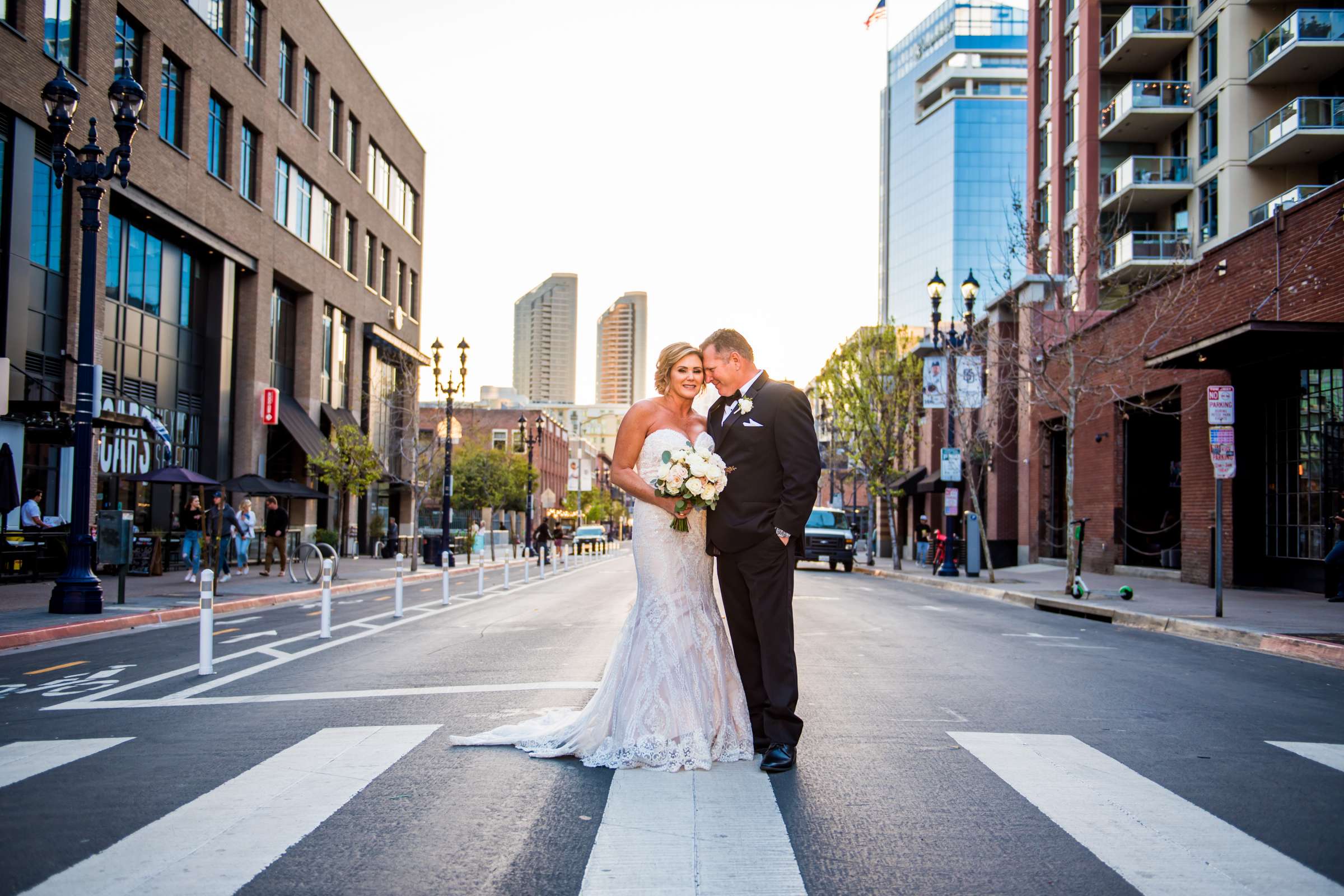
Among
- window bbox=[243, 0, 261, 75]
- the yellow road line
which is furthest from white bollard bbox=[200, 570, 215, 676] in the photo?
window bbox=[243, 0, 261, 75]

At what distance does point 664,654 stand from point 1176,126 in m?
39.7

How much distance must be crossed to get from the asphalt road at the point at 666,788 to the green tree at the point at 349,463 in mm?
23762

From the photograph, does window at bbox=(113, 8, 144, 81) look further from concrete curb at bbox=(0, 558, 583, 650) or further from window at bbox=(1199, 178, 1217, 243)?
window at bbox=(1199, 178, 1217, 243)

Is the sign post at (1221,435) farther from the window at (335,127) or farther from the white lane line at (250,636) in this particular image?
the window at (335,127)

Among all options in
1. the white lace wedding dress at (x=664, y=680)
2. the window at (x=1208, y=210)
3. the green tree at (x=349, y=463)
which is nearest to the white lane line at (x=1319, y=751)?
the white lace wedding dress at (x=664, y=680)

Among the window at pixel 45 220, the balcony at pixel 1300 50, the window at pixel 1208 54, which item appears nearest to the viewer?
the window at pixel 45 220

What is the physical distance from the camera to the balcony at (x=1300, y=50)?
3189cm

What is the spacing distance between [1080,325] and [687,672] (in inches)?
811

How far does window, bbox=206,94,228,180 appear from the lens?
31484mm

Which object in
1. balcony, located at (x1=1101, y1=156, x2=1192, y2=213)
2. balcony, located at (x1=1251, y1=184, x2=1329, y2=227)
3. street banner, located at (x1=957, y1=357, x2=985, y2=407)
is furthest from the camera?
balcony, located at (x1=1101, y1=156, x2=1192, y2=213)

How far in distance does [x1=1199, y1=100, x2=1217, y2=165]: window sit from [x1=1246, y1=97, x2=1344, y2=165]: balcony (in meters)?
2.60

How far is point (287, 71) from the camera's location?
124 feet

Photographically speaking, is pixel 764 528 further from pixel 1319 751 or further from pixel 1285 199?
pixel 1285 199

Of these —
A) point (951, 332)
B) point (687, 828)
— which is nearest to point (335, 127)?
point (951, 332)
